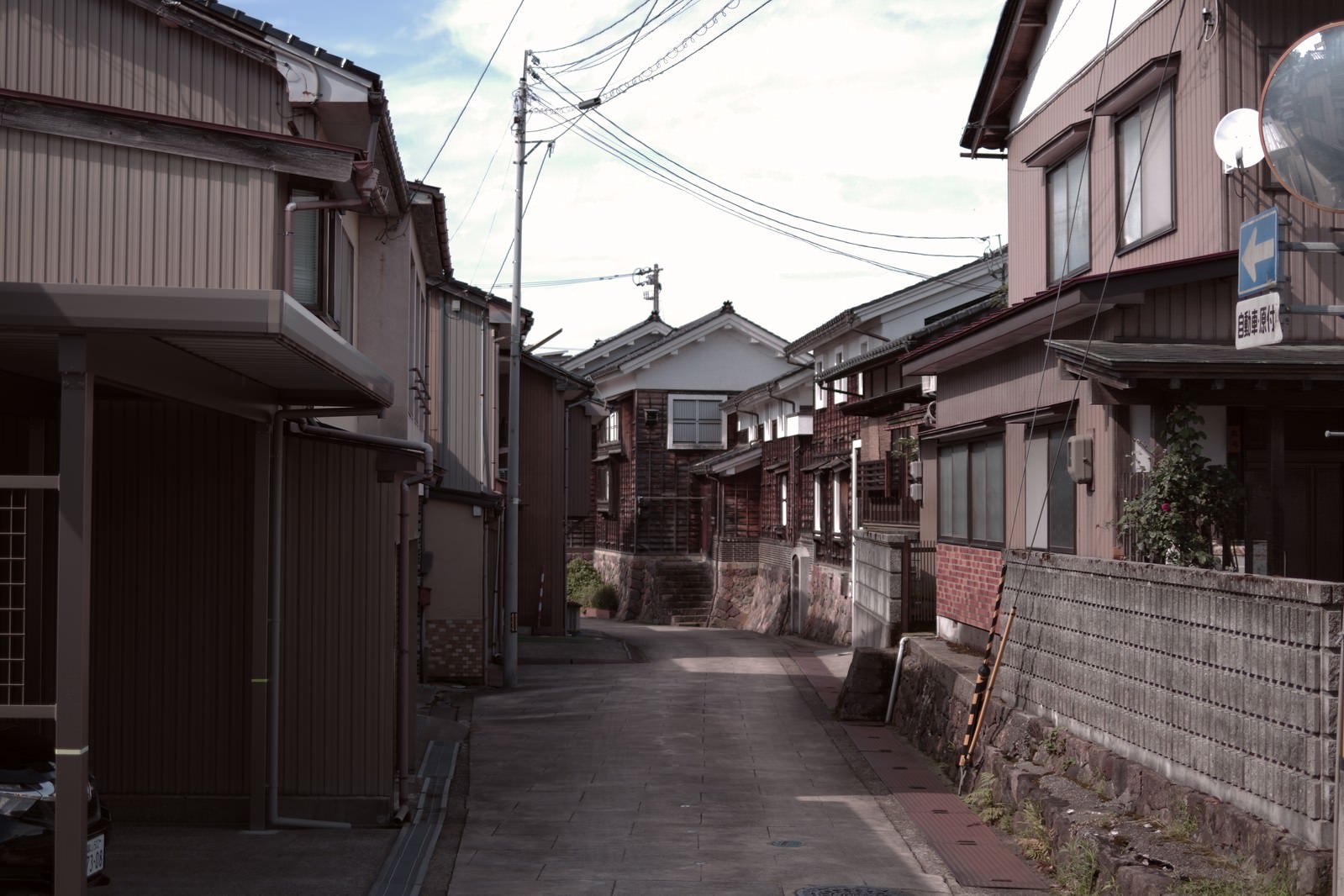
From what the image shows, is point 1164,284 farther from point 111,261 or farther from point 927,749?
point 111,261

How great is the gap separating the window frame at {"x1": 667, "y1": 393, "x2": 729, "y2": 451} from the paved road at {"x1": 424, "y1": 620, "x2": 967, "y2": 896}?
26.3m

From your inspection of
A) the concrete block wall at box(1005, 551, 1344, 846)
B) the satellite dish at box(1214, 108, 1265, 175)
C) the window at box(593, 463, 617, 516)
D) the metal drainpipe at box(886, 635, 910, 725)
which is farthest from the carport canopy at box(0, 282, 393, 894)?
the window at box(593, 463, 617, 516)

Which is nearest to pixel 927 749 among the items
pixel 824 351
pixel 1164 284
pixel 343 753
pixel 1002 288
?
pixel 1164 284

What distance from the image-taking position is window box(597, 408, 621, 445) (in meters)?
51.6

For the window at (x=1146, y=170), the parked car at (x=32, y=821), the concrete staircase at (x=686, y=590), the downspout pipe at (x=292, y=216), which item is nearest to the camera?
the parked car at (x=32, y=821)

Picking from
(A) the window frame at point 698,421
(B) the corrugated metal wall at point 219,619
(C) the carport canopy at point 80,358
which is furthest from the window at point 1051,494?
(A) the window frame at point 698,421

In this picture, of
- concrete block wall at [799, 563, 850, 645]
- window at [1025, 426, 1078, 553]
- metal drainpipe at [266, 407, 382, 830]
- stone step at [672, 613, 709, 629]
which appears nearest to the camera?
metal drainpipe at [266, 407, 382, 830]

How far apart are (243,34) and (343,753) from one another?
6466 millimetres

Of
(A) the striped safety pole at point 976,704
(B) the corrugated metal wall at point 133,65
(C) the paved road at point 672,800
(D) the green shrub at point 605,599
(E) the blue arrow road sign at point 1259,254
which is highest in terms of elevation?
(B) the corrugated metal wall at point 133,65

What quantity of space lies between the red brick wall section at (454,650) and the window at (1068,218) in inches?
442

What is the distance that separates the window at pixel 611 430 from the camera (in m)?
51.6

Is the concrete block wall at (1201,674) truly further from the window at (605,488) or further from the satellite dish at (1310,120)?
the window at (605,488)

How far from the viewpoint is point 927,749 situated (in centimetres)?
1564

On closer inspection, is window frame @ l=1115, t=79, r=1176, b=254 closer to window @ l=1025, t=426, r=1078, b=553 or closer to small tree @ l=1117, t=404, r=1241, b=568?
window @ l=1025, t=426, r=1078, b=553
